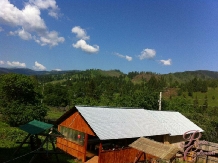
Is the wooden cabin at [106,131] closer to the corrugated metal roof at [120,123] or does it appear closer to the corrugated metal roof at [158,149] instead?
the corrugated metal roof at [120,123]

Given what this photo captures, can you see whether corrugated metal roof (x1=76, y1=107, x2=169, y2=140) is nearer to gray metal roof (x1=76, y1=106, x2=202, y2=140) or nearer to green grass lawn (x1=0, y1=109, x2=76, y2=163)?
gray metal roof (x1=76, y1=106, x2=202, y2=140)

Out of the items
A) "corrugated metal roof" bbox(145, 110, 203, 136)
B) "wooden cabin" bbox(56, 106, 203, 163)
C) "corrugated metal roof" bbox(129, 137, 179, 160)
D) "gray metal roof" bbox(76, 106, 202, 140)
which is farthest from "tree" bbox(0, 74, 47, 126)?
"corrugated metal roof" bbox(129, 137, 179, 160)

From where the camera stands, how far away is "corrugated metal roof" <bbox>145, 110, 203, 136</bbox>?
2662 centimetres

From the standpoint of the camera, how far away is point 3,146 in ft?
68.3

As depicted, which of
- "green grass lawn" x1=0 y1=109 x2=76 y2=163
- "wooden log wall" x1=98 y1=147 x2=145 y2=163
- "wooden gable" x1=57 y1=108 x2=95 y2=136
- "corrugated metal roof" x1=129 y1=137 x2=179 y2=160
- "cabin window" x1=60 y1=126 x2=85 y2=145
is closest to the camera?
"corrugated metal roof" x1=129 y1=137 x2=179 y2=160

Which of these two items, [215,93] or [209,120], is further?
[215,93]

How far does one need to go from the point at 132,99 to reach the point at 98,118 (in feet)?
102

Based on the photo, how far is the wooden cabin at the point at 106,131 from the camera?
739 inches

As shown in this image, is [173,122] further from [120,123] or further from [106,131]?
[106,131]

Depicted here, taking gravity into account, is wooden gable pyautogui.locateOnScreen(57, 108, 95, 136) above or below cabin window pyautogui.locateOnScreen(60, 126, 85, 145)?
above

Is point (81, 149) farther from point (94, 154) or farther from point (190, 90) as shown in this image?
point (190, 90)

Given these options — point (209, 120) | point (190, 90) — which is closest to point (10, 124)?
point (209, 120)

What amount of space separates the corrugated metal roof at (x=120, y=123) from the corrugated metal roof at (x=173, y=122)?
1.53 meters

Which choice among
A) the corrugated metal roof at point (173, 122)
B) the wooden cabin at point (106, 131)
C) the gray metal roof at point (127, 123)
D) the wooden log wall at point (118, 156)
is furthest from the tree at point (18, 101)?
the wooden log wall at point (118, 156)
